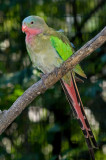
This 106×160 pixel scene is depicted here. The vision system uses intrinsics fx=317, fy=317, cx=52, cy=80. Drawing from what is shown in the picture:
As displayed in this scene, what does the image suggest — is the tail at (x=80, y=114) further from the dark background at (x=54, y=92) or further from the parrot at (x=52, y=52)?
the dark background at (x=54, y=92)

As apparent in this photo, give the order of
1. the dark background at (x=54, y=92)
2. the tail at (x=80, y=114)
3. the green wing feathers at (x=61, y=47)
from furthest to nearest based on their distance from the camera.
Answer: the dark background at (x=54, y=92) → the green wing feathers at (x=61, y=47) → the tail at (x=80, y=114)

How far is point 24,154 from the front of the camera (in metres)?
3.35

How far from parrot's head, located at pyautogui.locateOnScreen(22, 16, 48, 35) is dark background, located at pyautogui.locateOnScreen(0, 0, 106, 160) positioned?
71 centimetres

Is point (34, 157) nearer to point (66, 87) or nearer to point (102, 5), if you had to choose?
point (66, 87)

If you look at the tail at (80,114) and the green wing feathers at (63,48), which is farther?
the green wing feathers at (63,48)

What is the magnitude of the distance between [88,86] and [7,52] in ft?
3.54

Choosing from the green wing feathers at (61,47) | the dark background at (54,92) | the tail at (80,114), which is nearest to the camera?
the tail at (80,114)

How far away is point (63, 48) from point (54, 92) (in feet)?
3.08

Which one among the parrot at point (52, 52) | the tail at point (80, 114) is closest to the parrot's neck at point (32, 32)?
the parrot at point (52, 52)

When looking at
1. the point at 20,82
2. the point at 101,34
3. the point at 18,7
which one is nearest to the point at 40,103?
the point at 20,82

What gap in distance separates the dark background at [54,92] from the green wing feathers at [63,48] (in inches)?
30.5

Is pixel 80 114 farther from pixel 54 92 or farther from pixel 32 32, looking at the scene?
pixel 54 92

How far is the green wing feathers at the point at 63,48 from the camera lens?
7.42ft

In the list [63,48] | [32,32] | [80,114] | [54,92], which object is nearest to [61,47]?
[63,48]
